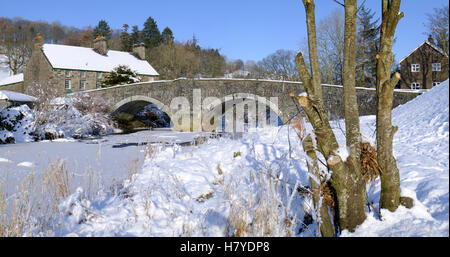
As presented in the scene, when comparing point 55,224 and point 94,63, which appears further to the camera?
point 94,63

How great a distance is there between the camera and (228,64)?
105 ft

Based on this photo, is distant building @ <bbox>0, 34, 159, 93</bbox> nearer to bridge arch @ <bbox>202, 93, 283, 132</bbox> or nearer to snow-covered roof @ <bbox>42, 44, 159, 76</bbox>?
snow-covered roof @ <bbox>42, 44, 159, 76</bbox>

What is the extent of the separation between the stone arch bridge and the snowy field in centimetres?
809

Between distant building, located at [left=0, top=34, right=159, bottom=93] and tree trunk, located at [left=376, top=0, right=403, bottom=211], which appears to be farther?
distant building, located at [left=0, top=34, right=159, bottom=93]

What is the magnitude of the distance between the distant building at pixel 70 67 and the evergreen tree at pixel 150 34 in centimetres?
1081

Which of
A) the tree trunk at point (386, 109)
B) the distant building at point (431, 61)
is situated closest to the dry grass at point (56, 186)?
the tree trunk at point (386, 109)

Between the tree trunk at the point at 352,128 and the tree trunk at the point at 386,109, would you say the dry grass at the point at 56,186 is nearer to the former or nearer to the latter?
the tree trunk at the point at 352,128

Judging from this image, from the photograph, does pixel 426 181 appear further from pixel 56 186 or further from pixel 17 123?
pixel 17 123

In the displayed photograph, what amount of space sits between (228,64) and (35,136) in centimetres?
2376

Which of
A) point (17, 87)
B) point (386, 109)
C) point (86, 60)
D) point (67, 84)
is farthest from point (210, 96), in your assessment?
point (17, 87)

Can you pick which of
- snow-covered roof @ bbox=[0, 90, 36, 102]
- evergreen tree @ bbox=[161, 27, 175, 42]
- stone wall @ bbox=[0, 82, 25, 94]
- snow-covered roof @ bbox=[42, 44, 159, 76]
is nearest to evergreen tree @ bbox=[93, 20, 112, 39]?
evergreen tree @ bbox=[161, 27, 175, 42]

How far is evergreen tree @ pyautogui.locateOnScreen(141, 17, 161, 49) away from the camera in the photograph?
36.9 metres
